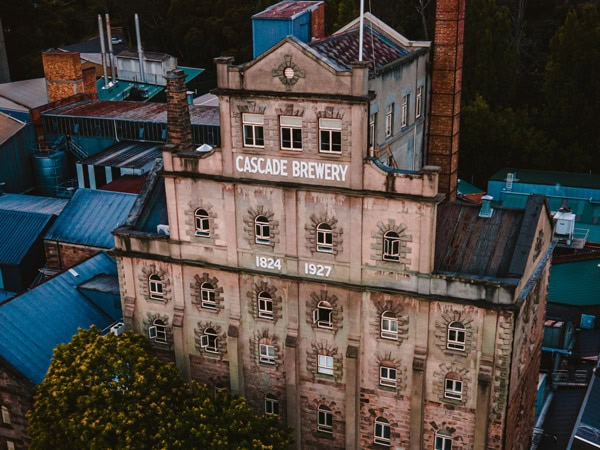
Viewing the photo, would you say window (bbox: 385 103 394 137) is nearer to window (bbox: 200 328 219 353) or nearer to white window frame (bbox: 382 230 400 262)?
white window frame (bbox: 382 230 400 262)

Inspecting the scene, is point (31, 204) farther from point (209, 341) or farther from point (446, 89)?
point (446, 89)

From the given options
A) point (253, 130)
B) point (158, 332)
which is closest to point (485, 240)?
point (253, 130)

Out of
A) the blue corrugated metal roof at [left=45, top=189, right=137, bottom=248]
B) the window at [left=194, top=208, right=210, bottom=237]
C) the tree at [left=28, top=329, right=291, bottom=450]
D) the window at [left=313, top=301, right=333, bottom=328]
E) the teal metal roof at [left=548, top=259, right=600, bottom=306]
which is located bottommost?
the teal metal roof at [left=548, top=259, right=600, bottom=306]

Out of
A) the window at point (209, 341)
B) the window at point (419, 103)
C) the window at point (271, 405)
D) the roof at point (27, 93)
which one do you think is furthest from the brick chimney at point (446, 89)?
the roof at point (27, 93)

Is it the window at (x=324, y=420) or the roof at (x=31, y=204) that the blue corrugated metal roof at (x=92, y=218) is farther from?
the window at (x=324, y=420)

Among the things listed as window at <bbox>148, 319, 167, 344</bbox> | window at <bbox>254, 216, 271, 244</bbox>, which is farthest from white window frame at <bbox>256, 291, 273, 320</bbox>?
window at <bbox>148, 319, 167, 344</bbox>

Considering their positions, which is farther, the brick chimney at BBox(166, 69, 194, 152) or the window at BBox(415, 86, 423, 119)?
the window at BBox(415, 86, 423, 119)
